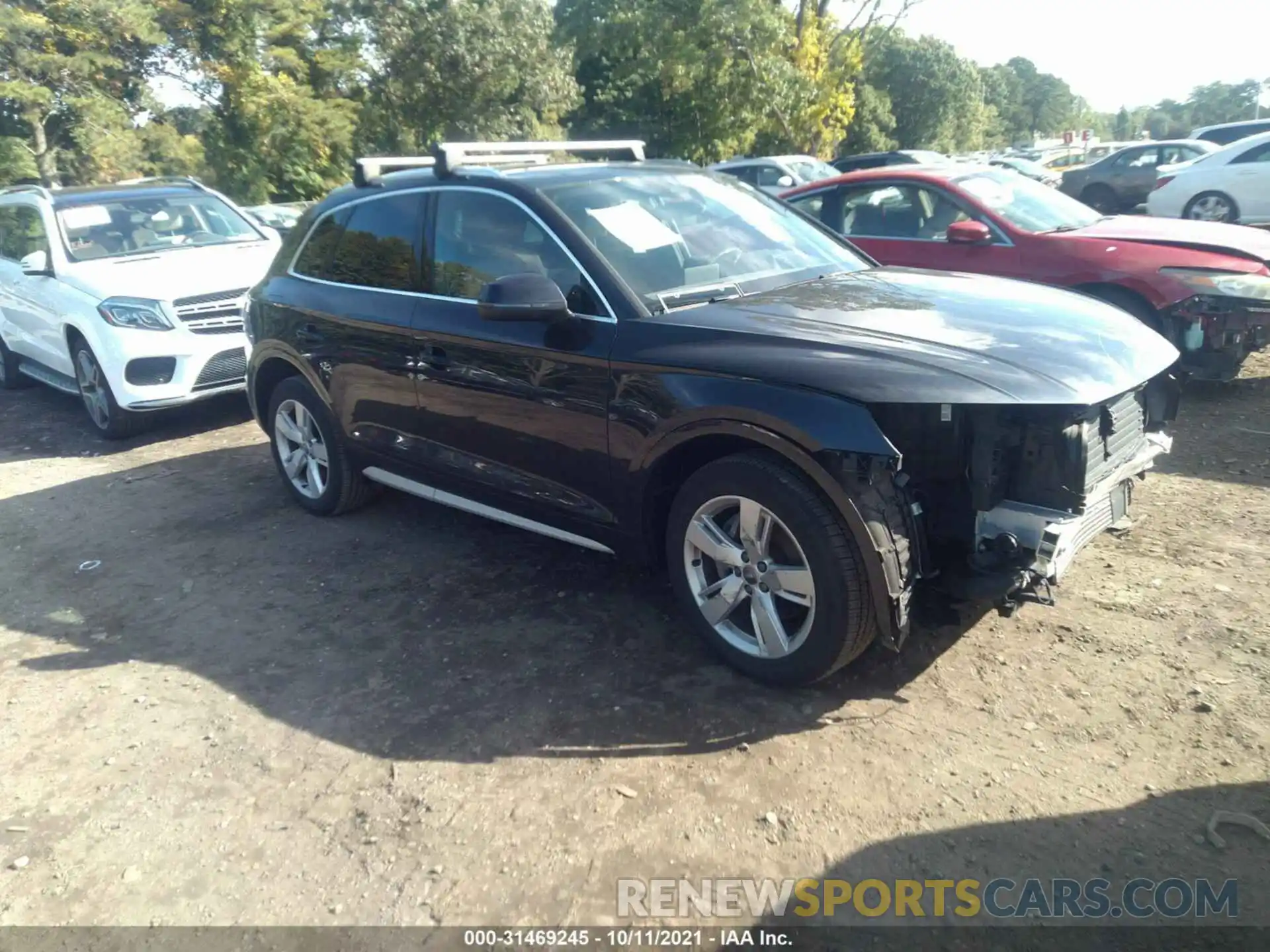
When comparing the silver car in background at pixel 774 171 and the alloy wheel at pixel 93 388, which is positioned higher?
the silver car in background at pixel 774 171

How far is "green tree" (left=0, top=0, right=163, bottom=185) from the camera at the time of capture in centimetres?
2562

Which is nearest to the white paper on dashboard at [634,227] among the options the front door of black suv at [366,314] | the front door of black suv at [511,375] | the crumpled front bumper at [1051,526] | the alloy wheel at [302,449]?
the front door of black suv at [511,375]

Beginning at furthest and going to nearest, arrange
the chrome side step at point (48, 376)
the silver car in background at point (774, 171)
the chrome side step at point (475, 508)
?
the silver car in background at point (774, 171), the chrome side step at point (48, 376), the chrome side step at point (475, 508)

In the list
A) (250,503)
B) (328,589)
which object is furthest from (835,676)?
(250,503)

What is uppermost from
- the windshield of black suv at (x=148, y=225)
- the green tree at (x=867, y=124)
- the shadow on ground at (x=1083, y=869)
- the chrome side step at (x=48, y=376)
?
the green tree at (x=867, y=124)

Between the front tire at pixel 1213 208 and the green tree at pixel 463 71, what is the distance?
59.3 ft

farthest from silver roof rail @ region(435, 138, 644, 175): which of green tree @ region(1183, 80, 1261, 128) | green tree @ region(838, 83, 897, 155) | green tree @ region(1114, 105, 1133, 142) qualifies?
green tree @ region(1114, 105, 1133, 142)

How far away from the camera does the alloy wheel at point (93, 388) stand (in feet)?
25.3

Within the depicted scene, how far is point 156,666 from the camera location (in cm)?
429

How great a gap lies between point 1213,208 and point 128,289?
14211 mm

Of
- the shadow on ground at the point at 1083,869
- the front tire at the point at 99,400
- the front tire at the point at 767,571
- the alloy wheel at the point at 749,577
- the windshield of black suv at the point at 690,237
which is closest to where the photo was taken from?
the shadow on ground at the point at 1083,869

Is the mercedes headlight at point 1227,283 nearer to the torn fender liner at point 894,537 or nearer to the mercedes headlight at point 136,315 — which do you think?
the torn fender liner at point 894,537

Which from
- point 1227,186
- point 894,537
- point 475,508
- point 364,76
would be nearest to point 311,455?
point 475,508

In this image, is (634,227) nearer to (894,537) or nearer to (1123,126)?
(894,537)
